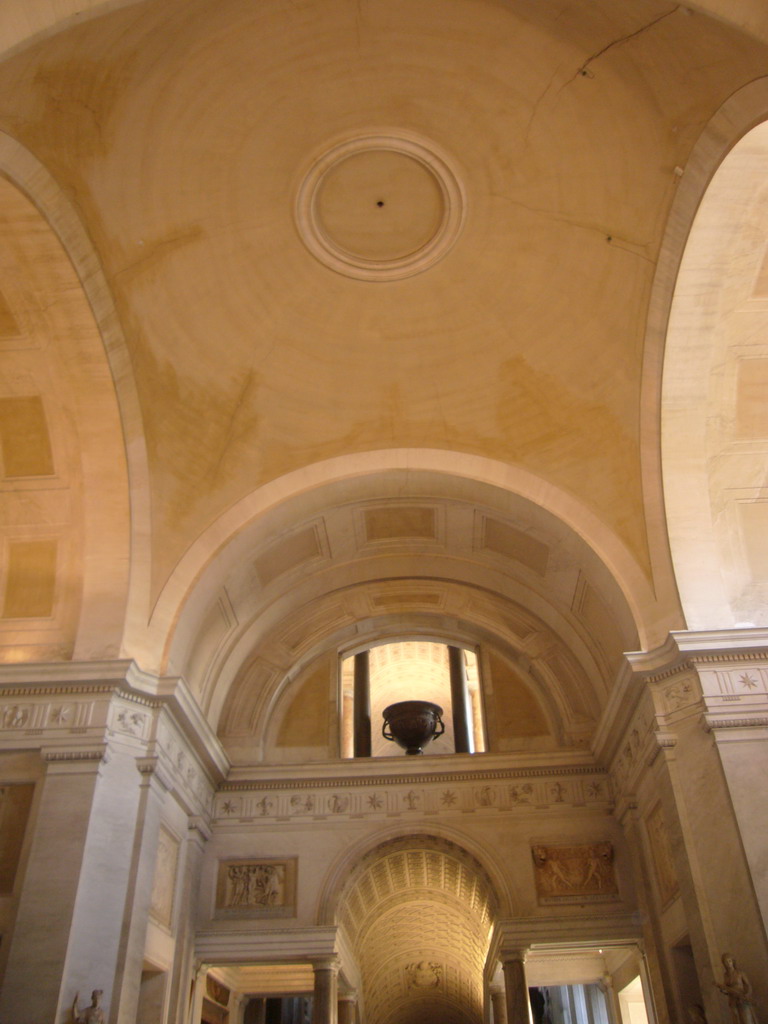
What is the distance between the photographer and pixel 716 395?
1051 centimetres

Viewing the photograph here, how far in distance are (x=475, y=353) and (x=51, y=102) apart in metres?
5.54

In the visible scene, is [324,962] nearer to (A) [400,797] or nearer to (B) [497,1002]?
(A) [400,797]


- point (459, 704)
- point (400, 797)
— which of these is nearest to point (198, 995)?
point (400, 797)

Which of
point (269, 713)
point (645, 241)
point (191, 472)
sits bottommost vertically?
point (269, 713)

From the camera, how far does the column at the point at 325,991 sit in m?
11.1

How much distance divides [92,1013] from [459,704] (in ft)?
29.7

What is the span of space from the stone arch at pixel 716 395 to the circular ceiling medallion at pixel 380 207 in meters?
2.65

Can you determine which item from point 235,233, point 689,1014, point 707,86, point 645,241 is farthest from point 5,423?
point 689,1014

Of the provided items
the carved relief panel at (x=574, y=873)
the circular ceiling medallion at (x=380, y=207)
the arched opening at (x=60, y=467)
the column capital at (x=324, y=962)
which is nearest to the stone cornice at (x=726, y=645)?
the carved relief panel at (x=574, y=873)

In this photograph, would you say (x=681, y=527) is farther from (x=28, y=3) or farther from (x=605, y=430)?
(x=28, y=3)

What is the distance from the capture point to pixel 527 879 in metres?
11.7

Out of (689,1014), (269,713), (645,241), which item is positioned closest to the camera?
(689,1014)

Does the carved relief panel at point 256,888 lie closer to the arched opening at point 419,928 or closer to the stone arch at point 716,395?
the arched opening at point 419,928

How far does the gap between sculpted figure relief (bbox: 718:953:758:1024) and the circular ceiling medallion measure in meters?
8.16
